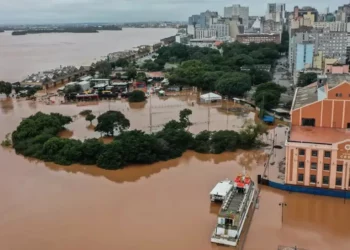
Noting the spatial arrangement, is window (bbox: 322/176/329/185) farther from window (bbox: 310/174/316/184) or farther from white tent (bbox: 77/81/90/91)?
white tent (bbox: 77/81/90/91)

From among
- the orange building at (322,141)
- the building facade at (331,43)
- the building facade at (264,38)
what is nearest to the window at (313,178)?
the orange building at (322,141)

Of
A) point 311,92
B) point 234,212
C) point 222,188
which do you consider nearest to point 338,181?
point 222,188

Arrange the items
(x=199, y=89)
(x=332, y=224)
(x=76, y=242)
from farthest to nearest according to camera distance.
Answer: (x=199, y=89) → (x=332, y=224) → (x=76, y=242)

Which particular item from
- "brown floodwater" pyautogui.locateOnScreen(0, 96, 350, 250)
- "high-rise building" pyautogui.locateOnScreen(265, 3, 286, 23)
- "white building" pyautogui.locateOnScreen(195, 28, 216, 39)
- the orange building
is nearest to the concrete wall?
the orange building

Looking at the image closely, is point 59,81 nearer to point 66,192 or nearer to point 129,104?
point 129,104

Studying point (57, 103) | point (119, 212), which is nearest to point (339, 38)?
point (57, 103)

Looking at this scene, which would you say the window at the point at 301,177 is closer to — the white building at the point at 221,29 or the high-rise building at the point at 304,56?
the high-rise building at the point at 304,56
